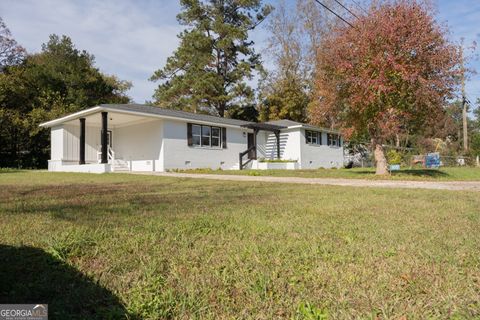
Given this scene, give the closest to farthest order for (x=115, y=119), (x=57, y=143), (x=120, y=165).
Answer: (x=115, y=119)
(x=120, y=165)
(x=57, y=143)

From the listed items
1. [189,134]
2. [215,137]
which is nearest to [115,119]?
[189,134]

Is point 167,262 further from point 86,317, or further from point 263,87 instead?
point 263,87

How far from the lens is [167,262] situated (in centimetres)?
265

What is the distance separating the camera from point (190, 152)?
19.2 metres

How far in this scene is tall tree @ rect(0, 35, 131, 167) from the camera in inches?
972

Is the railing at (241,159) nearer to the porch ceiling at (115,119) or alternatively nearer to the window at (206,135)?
the window at (206,135)

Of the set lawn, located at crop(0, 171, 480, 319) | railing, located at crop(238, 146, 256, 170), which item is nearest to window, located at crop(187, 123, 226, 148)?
railing, located at crop(238, 146, 256, 170)

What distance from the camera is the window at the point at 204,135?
1923 cm

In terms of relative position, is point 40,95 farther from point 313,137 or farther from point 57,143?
point 313,137

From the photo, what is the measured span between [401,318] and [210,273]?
3.95ft

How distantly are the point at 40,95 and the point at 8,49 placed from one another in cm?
461

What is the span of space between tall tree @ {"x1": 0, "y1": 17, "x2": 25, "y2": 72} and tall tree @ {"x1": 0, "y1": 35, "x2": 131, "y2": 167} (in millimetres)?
599

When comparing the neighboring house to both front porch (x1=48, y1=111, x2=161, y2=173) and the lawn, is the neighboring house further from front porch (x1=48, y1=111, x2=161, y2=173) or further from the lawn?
the lawn

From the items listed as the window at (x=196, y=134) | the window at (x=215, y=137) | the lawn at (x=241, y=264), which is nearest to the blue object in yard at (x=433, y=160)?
the window at (x=215, y=137)
